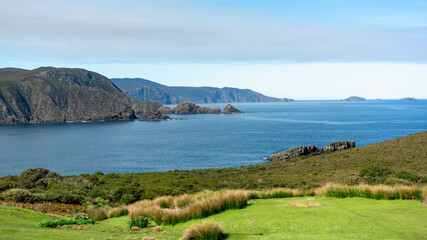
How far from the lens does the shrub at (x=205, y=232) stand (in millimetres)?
6676

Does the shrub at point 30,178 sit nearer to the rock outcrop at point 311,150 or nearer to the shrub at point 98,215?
the shrub at point 98,215

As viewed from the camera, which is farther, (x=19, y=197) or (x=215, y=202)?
(x=19, y=197)

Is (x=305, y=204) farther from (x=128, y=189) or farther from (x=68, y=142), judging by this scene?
(x=68, y=142)

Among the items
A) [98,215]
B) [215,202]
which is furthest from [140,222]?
[98,215]

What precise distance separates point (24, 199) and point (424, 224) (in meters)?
17.6

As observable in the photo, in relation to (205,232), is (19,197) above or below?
below

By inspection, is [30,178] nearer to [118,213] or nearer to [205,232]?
[118,213]

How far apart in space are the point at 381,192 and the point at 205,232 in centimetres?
639

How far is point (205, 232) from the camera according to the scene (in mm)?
6680

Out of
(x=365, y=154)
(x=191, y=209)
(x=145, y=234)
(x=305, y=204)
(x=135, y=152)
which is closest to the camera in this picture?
(x=145, y=234)

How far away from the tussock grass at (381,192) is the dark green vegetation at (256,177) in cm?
1292

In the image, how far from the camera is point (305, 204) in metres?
9.65

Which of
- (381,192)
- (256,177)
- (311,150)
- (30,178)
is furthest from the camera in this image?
(311,150)

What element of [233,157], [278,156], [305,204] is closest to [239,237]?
[305,204]
